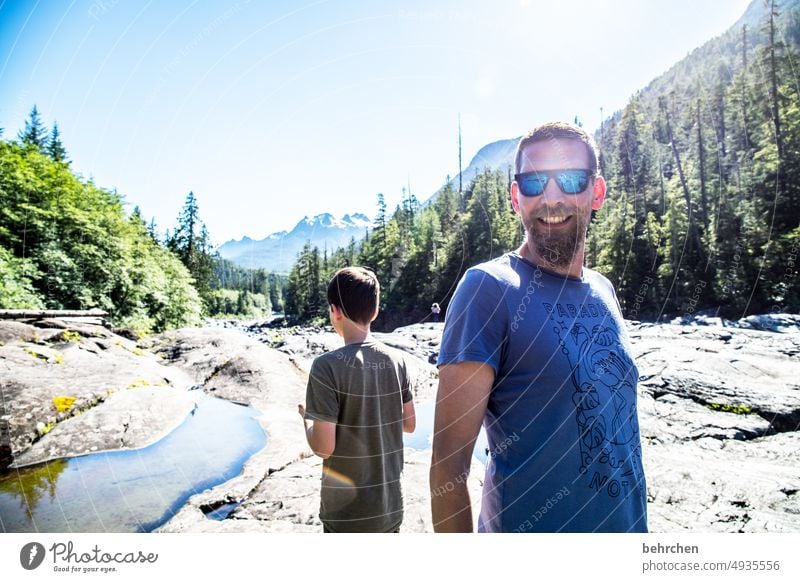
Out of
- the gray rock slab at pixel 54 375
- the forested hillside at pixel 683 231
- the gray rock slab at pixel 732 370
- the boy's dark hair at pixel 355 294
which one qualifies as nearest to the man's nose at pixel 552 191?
the boy's dark hair at pixel 355 294

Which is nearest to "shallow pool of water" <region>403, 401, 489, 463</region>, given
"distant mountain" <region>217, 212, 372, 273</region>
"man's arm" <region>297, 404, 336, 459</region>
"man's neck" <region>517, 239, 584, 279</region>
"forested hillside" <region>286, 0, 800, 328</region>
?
"forested hillside" <region>286, 0, 800, 328</region>

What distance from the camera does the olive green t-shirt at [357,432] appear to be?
180cm

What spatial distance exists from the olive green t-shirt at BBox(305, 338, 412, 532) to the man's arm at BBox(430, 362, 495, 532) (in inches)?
Result: 34.2

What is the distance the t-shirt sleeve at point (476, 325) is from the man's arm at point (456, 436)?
0.10 feet

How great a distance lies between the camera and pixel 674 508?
2.91 m

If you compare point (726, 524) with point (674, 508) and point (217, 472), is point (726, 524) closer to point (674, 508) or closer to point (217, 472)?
point (674, 508)

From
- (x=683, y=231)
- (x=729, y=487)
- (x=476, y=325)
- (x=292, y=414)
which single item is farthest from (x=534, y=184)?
(x=683, y=231)

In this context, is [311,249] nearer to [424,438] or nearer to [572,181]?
[572,181]

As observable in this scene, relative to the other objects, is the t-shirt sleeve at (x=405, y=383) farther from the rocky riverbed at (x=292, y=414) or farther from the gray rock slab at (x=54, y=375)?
the gray rock slab at (x=54, y=375)

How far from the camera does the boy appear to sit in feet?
5.89

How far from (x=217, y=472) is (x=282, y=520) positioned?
57.9 inches

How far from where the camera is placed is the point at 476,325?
1046 millimetres

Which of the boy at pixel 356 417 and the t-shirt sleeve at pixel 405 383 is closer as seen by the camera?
the boy at pixel 356 417

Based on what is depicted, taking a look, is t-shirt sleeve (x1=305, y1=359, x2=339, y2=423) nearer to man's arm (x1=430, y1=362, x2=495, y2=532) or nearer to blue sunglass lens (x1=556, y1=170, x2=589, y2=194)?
man's arm (x1=430, y1=362, x2=495, y2=532)
